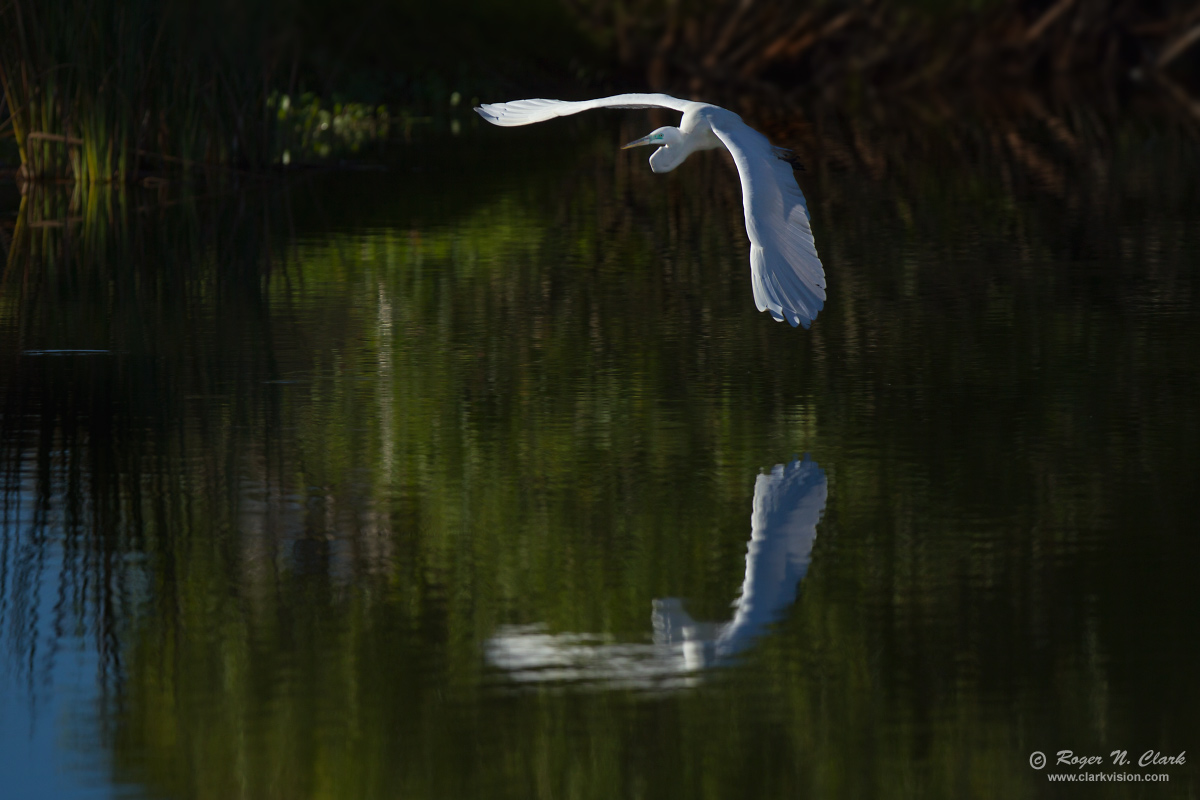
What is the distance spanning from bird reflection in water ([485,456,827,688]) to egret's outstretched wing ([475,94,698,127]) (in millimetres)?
3236

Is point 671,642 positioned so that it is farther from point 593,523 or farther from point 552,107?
point 552,107

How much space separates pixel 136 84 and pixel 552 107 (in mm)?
Answer: 6576

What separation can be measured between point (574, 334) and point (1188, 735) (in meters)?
5.06

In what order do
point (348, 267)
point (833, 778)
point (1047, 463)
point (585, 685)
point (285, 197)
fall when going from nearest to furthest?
1. point (833, 778)
2. point (585, 685)
3. point (1047, 463)
4. point (348, 267)
5. point (285, 197)

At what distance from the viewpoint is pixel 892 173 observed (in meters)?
16.8

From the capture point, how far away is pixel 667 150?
845cm

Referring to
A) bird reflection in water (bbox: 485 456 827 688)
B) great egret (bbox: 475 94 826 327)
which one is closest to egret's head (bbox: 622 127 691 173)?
great egret (bbox: 475 94 826 327)

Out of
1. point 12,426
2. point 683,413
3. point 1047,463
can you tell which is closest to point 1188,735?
point 1047,463

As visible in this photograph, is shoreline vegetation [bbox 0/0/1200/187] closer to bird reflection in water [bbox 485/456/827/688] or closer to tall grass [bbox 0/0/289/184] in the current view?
tall grass [bbox 0/0/289/184]

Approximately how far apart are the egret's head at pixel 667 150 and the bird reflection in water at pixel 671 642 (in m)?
3.08

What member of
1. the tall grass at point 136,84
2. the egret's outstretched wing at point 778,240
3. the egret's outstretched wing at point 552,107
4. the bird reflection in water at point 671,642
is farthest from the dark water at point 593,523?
the tall grass at point 136,84

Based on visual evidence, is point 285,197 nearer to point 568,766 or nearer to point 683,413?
point 683,413

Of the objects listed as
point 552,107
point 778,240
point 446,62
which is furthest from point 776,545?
point 446,62

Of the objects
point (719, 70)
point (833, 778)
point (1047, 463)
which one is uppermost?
point (719, 70)
